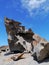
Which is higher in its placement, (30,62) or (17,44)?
(17,44)

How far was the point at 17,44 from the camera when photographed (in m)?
27.2

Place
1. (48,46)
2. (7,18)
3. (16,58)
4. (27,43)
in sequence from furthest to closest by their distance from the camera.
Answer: (7,18) → (27,43) → (16,58) → (48,46)

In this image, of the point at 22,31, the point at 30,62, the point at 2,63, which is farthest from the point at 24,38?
the point at 30,62

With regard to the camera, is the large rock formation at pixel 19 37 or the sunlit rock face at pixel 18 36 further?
the sunlit rock face at pixel 18 36

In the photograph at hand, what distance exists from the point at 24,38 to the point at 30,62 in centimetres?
929

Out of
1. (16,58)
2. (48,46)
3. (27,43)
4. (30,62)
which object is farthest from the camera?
(27,43)

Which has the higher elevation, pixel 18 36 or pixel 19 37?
pixel 18 36

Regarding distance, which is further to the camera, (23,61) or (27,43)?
(27,43)

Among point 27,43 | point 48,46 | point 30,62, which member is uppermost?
point 27,43

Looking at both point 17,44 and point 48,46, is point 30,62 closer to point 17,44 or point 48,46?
point 48,46

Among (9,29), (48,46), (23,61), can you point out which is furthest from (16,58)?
(9,29)

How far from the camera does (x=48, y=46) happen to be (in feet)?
55.9

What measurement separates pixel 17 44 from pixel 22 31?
2171 mm

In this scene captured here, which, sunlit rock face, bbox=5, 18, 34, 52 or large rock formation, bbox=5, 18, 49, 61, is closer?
large rock formation, bbox=5, 18, 49, 61
